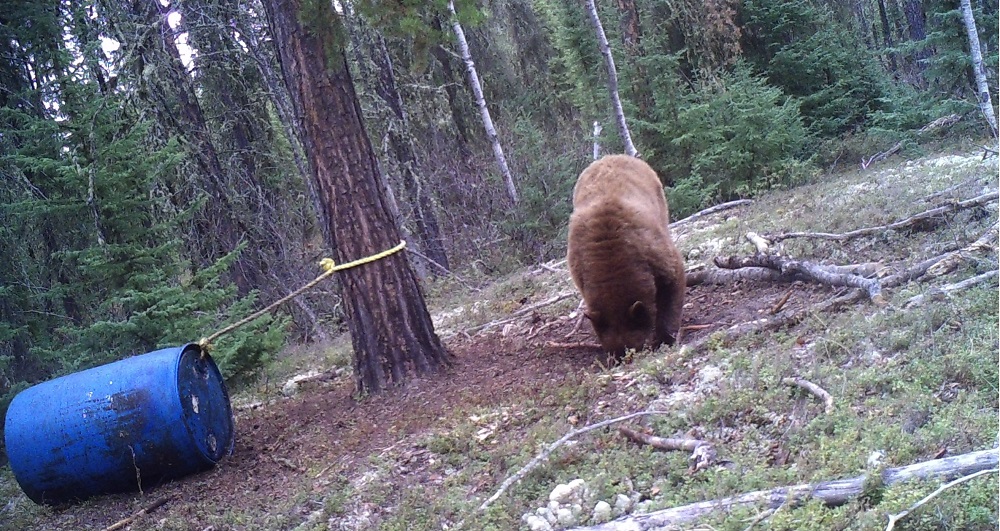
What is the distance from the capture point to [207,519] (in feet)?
16.8

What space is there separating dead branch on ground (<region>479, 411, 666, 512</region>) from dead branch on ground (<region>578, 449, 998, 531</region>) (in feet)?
2.66

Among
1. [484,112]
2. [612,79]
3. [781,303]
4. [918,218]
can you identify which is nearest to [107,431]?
[781,303]

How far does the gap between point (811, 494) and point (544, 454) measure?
166 centimetres

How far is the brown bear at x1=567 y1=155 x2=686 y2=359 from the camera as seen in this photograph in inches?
250

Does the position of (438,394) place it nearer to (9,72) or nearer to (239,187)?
(9,72)

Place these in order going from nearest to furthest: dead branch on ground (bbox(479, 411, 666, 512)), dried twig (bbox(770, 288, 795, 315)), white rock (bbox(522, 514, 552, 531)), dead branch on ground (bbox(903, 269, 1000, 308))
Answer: white rock (bbox(522, 514, 552, 531)), dead branch on ground (bbox(479, 411, 666, 512)), dead branch on ground (bbox(903, 269, 1000, 308)), dried twig (bbox(770, 288, 795, 315))

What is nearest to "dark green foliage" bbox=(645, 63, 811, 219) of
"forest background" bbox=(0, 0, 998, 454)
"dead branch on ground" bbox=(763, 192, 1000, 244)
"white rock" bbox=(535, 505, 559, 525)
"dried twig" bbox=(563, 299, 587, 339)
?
"forest background" bbox=(0, 0, 998, 454)

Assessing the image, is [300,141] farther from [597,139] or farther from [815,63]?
[815,63]

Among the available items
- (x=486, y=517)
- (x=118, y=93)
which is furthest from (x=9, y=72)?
(x=486, y=517)

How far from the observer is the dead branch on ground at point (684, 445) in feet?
12.8

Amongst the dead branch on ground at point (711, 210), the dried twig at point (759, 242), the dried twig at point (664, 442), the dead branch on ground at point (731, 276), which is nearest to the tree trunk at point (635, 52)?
the dead branch on ground at point (711, 210)

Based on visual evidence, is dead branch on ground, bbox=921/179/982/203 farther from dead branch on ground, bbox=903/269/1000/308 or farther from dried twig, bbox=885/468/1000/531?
dried twig, bbox=885/468/1000/531

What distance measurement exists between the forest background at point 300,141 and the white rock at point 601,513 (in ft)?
15.5

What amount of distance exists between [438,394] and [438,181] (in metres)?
12.0
